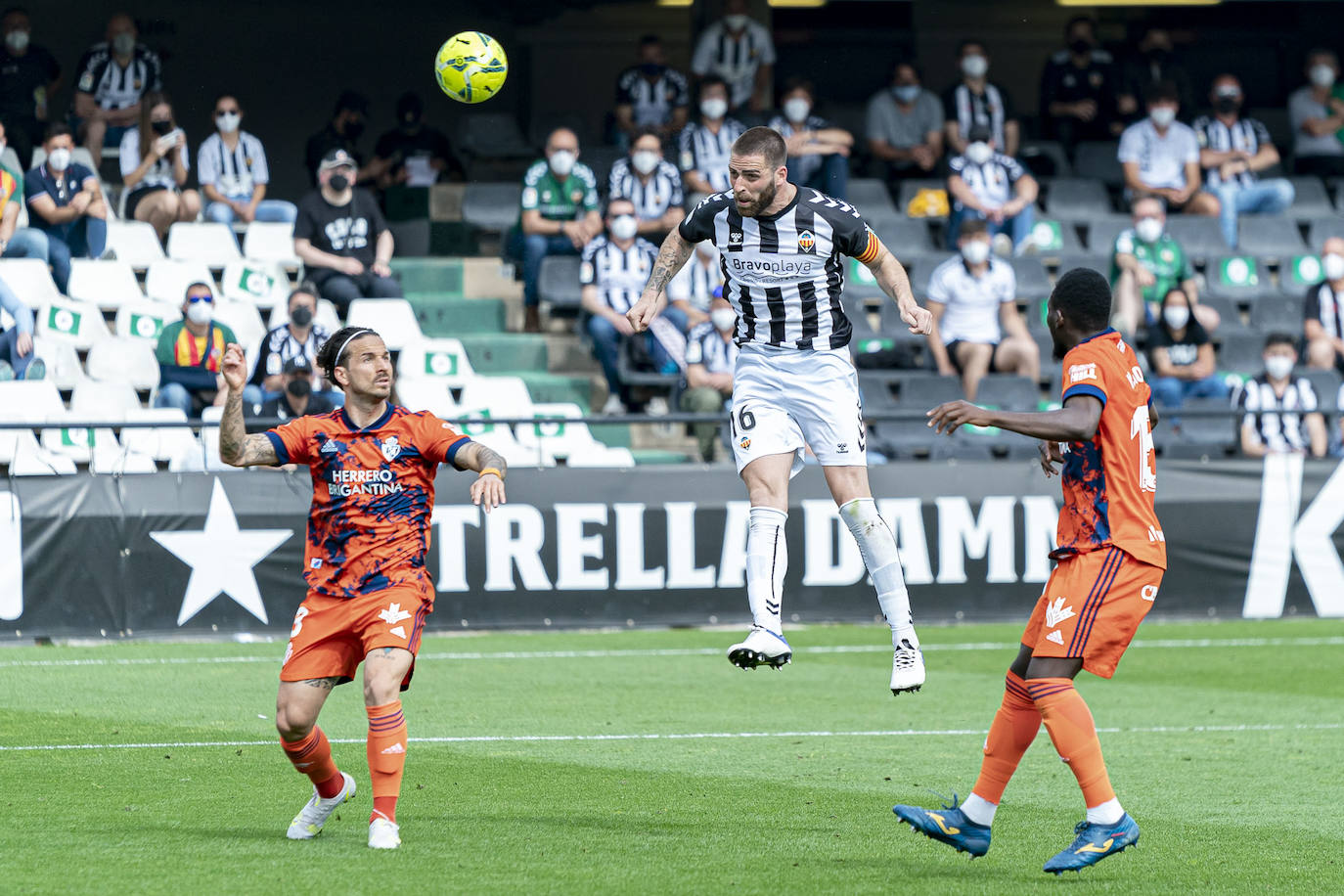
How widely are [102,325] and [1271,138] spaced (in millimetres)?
14677

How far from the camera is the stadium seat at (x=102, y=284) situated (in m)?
16.6

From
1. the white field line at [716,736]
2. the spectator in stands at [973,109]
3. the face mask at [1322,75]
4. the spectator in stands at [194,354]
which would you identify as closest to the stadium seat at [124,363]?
the spectator in stands at [194,354]

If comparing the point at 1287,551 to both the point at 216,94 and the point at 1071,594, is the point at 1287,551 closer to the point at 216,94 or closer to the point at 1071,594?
the point at 1071,594

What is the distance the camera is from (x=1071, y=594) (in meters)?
6.05

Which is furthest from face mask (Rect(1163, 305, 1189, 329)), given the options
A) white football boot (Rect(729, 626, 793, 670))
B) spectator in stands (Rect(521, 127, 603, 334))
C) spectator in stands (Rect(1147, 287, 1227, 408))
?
white football boot (Rect(729, 626, 793, 670))

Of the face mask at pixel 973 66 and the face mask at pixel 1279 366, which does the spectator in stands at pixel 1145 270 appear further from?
the face mask at pixel 973 66

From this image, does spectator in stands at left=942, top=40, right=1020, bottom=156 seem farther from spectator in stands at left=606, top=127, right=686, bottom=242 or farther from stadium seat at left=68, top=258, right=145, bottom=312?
stadium seat at left=68, top=258, right=145, bottom=312

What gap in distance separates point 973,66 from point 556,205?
4993 mm

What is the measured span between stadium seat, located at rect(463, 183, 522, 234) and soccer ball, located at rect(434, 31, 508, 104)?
857 cm

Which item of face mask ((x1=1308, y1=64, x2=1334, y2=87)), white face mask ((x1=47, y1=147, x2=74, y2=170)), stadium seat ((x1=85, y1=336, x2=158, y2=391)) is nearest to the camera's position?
stadium seat ((x1=85, y1=336, x2=158, y2=391))

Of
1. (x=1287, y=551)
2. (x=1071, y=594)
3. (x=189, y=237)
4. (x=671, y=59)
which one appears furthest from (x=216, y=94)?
(x=1071, y=594)

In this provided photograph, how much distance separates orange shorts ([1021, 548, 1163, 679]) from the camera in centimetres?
602

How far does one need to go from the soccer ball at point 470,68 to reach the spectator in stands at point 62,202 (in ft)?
23.7

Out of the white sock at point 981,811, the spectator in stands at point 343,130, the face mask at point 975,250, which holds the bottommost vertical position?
the white sock at point 981,811
